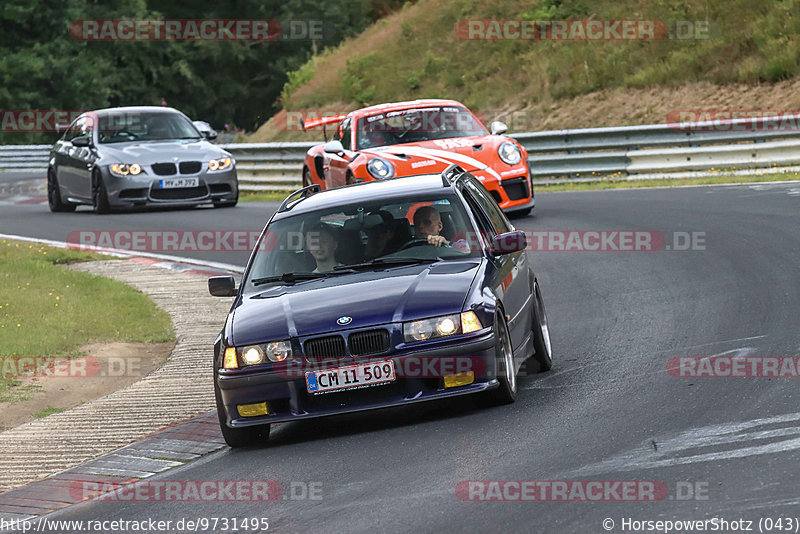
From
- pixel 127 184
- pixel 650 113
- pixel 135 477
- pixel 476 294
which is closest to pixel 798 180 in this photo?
pixel 650 113

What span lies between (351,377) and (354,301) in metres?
0.51

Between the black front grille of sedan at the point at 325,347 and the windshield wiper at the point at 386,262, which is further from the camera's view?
the windshield wiper at the point at 386,262

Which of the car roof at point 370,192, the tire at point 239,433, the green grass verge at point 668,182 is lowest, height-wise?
the green grass verge at point 668,182

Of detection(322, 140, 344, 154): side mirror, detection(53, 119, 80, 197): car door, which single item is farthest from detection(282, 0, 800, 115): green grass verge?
detection(322, 140, 344, 154): side mirror

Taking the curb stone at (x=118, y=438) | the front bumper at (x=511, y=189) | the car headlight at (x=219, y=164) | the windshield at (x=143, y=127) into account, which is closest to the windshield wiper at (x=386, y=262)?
the curb stone at (x=118, y=438)

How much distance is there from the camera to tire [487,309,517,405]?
789 cm

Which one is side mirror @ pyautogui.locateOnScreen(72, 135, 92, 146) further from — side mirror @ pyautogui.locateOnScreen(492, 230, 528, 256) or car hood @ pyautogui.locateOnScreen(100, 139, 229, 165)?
side mirror @ pyautogui.locateOnScreen(492, 230, 528, 256)

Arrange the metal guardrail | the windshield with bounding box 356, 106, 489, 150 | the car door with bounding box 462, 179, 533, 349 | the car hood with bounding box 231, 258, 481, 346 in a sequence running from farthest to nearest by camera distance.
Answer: the metal guardrail
the windshield with bounding box 356, 106, 489, 150
the car door with bounding box 462, 179, 533, 349
the car hood with bounding box 231, 258, 481, 346

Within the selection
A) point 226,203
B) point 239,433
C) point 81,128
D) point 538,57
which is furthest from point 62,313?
point 538,57

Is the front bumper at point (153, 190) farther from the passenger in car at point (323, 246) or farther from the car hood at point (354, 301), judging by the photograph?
the car hood at point (354, 301)

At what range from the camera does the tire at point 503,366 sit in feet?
25.9

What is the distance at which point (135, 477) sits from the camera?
7.55 meters

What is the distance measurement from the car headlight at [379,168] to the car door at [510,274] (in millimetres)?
6322

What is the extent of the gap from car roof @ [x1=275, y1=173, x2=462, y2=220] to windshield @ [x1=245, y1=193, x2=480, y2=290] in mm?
92
